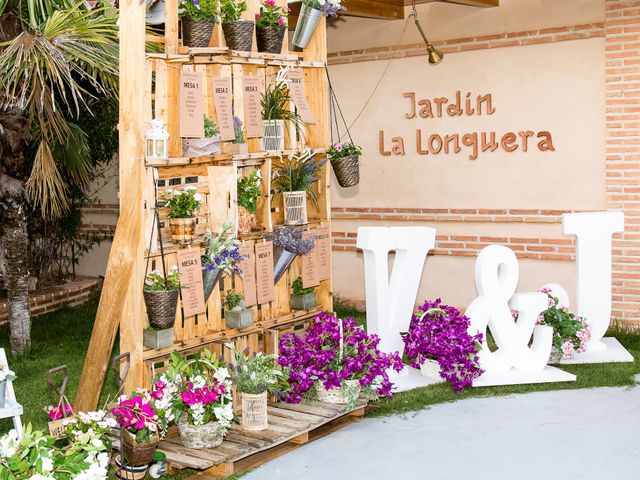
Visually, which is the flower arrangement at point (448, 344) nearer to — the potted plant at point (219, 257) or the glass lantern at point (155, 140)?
the potted plant at point (219, 257)

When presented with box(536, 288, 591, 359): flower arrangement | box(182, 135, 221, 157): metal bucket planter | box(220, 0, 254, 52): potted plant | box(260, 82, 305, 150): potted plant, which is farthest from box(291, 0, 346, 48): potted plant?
box(536, 288, 591, 359): flower arrangement

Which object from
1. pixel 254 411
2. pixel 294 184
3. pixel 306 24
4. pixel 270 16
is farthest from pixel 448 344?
pixel 270 16

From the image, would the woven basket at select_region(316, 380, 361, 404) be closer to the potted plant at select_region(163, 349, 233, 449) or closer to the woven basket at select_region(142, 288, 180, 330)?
the potted plant at select_region(163, 349, 233, 449)

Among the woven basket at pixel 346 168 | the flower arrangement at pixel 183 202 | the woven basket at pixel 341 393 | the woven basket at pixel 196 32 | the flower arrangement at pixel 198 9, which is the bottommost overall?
the woven basket at pixel 341 393

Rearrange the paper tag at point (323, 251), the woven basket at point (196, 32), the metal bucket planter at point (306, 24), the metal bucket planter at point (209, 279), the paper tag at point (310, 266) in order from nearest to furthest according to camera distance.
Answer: the woven basket at point (196, 32)
the metal bucket planter at point (209, 279)
the metal bucket planter at point (306, 24)
the paper tag at point (310, 266)
the paper tag at point (323, 251)

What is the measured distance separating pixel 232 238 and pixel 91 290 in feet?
19.1

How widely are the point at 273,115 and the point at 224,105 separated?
0.54 meters

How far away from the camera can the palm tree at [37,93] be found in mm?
6516

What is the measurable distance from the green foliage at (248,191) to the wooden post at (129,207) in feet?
3.09

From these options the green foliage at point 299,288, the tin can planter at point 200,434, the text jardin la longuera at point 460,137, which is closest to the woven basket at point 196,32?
the green foliage at point 299,288

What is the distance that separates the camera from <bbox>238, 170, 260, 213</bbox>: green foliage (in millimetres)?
6539

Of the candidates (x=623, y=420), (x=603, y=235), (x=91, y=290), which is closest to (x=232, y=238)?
(x=623, y=420)

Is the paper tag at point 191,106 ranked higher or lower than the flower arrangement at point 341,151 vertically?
higher

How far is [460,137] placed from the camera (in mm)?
9805
